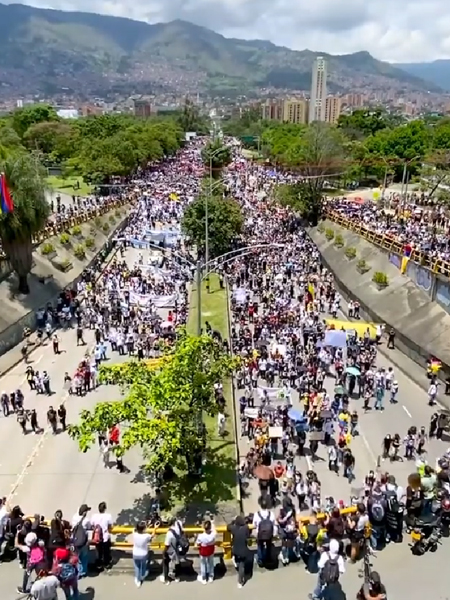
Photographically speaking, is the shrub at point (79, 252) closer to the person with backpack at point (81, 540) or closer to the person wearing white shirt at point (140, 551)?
the person with backpack at point (81, 540)

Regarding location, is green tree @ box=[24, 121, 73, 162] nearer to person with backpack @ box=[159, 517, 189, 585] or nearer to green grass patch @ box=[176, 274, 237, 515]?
green grass patch @ box=[176, 274, 237, 515]

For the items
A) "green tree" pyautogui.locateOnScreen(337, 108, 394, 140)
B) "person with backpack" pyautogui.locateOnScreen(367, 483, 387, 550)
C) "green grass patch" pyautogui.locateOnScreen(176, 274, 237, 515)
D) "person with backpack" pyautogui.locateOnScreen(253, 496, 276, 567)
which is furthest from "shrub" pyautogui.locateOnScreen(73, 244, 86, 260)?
"green tree" pyautogui.locateOnScreen(337, 108, 394, 140)

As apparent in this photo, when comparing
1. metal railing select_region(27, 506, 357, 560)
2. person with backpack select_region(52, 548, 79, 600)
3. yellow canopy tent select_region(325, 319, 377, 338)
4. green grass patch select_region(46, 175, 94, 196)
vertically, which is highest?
person with backpack select_region(52, 548, 79, 600)

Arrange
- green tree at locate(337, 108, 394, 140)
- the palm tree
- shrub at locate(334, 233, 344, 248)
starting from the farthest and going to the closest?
green tree at locate(337, 108, 394, 140) → shrub at locate(334, 233, 344, 248) → the palm tree

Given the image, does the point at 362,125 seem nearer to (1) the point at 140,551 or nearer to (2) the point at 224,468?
(2) the point at 224,468

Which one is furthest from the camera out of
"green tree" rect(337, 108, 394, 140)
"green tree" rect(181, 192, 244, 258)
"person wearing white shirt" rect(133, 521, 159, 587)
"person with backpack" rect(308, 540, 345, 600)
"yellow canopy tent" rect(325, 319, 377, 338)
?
"green tree" rect(337, 108, 394, 140)

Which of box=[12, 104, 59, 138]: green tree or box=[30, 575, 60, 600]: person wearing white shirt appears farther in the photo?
box=[12, 104, 59, 138]: green tree

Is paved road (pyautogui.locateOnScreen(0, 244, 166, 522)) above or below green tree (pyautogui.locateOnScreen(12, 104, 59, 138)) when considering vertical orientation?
below
